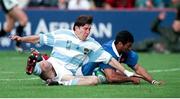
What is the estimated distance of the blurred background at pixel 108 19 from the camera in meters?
24.2

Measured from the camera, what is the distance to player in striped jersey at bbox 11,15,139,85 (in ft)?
43.0

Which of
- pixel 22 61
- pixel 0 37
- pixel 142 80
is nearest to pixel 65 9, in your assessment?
pixel 0 37

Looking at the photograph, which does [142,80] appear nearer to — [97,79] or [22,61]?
[97,79]

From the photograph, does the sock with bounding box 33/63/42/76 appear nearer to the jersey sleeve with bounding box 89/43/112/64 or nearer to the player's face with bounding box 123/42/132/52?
the jersey sleeve with bounding box 89/43/112/64

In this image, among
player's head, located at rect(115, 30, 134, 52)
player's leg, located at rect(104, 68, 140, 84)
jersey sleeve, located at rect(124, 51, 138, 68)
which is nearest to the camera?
player's head, located at rect(115, 30, 134, 52)

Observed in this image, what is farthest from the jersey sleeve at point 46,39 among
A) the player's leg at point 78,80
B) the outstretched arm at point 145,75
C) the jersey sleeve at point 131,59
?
the outstretched arm at point 145,75

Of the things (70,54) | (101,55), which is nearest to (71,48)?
(70,54)

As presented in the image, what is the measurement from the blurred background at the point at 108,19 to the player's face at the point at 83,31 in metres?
10.9

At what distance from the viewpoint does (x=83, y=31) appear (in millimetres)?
13078

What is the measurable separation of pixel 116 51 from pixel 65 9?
11.5 m

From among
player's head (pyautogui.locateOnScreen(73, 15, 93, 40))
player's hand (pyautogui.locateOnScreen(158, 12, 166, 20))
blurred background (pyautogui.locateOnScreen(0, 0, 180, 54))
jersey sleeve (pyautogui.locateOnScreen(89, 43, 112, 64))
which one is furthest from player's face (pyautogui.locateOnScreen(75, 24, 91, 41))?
blurred background (pyautogui.locateOnScreen(0, 0, 180, 54))

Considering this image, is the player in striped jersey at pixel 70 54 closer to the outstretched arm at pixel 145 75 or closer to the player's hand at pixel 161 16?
the outstretched arm at pixel 145 75

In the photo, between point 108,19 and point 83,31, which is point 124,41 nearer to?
point 83,31

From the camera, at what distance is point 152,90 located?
41.1 feet
